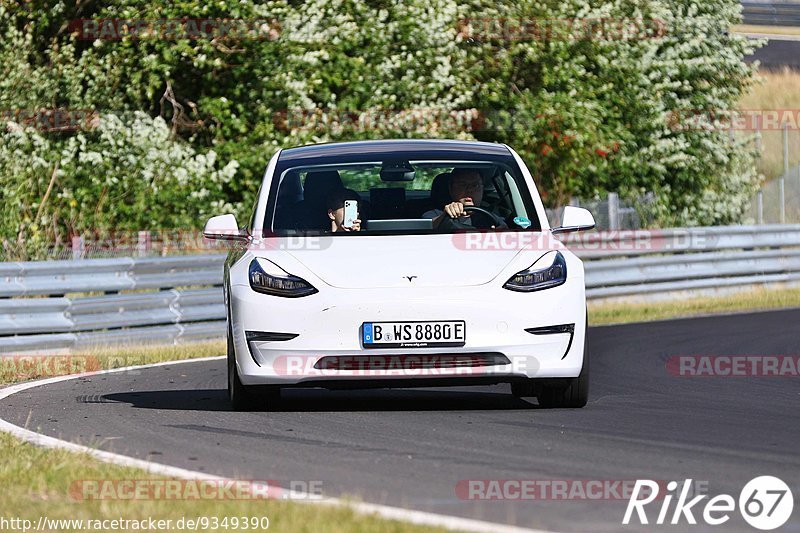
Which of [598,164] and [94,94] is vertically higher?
[94,94]

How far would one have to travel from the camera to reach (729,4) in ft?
99.0

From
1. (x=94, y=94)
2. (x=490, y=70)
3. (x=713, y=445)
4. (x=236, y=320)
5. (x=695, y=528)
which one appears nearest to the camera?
(x=695, y=528)

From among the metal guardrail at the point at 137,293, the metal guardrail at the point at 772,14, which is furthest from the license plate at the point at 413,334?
the metal guardrail at the point at 772,14

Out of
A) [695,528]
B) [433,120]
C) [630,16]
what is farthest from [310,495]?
[630,16]

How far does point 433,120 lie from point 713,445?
55.4ft

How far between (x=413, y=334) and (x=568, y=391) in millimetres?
1030

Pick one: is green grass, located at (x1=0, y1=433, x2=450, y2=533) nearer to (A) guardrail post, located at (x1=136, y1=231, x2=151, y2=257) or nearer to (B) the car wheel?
(B) the car wheel

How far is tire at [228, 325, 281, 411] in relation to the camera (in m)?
9.20

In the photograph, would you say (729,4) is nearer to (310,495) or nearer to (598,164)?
(598,164)

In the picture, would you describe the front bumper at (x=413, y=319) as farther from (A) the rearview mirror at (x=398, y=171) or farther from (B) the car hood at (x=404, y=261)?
→ (A) the rearview mirror at (x=398, y=171)

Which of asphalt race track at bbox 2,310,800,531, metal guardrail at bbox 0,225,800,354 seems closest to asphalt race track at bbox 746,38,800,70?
metal guardrail at bbox 0,225,800,354

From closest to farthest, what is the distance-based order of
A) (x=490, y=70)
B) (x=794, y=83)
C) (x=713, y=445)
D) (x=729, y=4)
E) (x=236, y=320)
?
(x=713, y=445) → (x=236, y=320) → (x=490, y=70) → (x=729, y=4) → (x=794, y=83)

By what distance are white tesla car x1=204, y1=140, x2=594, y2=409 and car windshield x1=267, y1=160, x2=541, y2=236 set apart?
0.08ft

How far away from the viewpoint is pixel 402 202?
983 cm
